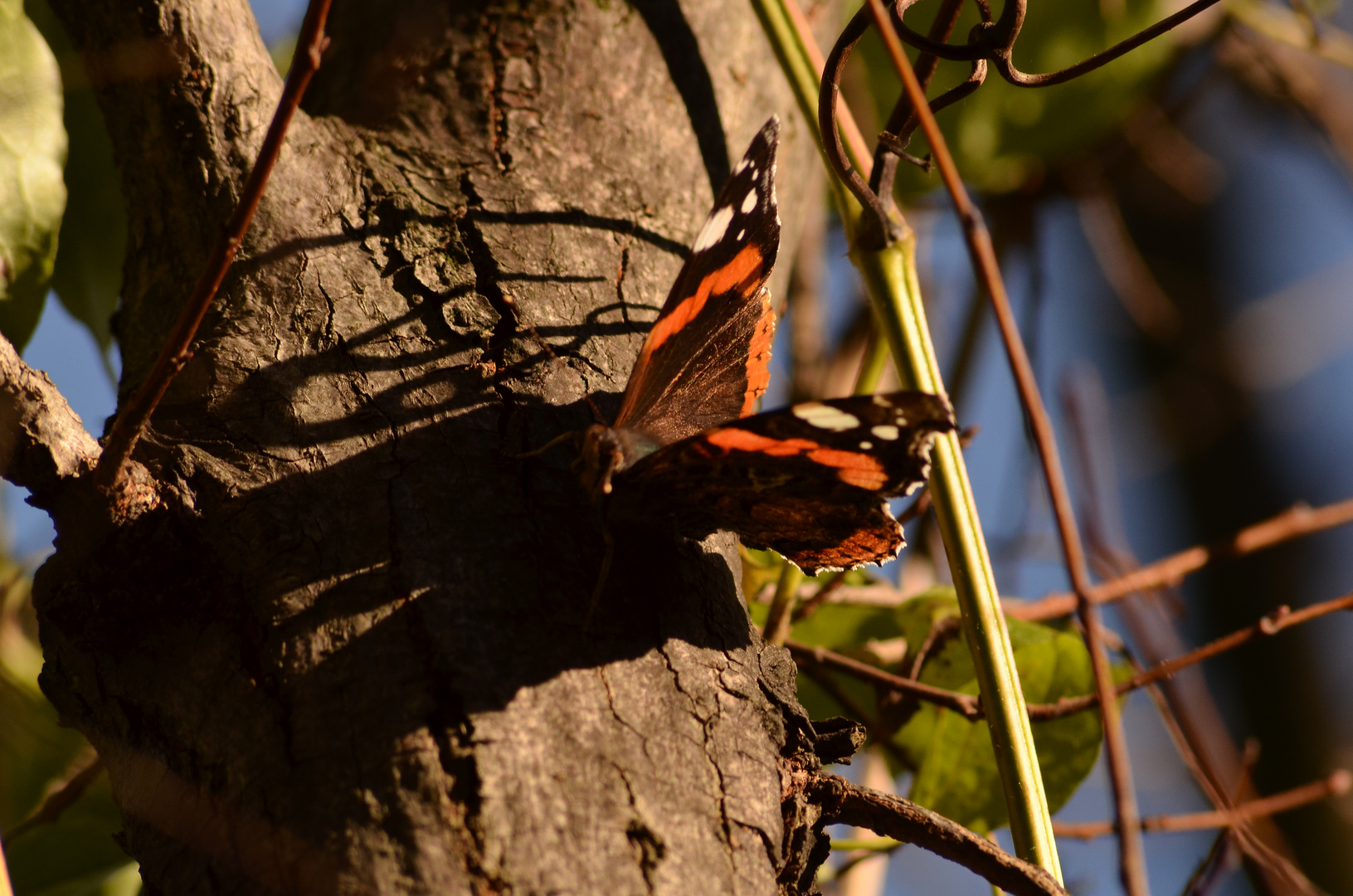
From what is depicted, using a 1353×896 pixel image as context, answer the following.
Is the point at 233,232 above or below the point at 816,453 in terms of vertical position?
below

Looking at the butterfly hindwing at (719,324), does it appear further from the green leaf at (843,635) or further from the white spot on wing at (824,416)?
the green leaf at (843,635)

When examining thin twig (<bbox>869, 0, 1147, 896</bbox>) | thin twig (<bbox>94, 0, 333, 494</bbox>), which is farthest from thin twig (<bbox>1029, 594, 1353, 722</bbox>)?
thin twig (<bbox>94, 0, 333, 494</bbox>)

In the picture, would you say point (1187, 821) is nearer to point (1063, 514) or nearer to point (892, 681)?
point (892, 681)

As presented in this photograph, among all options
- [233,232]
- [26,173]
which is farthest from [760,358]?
[26,173]

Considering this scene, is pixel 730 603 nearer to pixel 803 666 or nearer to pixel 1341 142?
pixel 803 666

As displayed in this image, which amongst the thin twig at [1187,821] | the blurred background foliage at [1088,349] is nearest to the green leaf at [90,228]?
the blurred background foliage at [1088,349]
